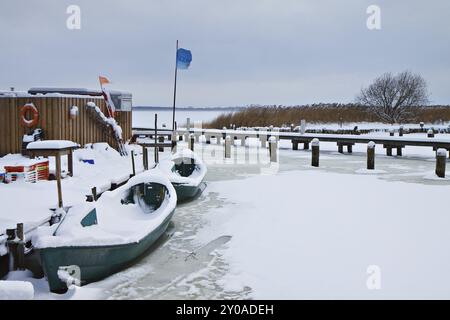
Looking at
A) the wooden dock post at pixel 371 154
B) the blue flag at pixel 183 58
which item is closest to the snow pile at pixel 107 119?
the blue flag at pixel 183 58

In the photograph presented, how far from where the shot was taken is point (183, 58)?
862 inches

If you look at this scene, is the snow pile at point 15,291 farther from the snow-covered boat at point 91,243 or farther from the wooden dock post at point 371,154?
the wooden dock post at point 371,154

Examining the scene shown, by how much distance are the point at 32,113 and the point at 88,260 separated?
40.1ft

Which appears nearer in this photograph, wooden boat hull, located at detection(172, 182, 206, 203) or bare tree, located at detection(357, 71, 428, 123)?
wooden boat hull, located at detection(172, 182, 206, 203)

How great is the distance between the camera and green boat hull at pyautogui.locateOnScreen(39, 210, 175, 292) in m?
6.31

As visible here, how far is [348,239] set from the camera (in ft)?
26.8

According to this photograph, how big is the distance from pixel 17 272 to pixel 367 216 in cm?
645

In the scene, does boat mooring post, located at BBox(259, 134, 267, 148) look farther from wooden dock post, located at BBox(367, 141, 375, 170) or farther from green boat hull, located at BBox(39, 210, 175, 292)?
green boat hull, located at BBox(39, 210, 175, 292)

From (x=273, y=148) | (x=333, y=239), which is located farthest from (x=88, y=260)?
(x=273, y=148)

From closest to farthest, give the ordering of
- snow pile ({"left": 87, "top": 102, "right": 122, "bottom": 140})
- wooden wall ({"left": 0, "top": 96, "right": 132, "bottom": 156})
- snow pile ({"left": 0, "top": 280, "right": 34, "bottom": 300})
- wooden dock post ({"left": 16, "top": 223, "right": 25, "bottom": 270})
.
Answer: snow pile ({"left": 0, "top": 280, "right": 34, "bottom": 300}), wooden dock post ({"left": 16, "top": 223, "right": 25, "bottom": 270}), wooden wall ({"left": 0, "top": 96, "right": 132, "bottom": 156}), snow pile ({"left": 87, "top": 102, "right": 122, "bottom": 140})

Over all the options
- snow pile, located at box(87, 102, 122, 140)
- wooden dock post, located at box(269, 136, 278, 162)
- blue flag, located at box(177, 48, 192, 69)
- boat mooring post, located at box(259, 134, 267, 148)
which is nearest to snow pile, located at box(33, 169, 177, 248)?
snow pile, located at box(87, 102, 122, 140)

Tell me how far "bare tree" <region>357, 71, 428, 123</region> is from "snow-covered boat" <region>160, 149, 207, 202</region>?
1379 inches
